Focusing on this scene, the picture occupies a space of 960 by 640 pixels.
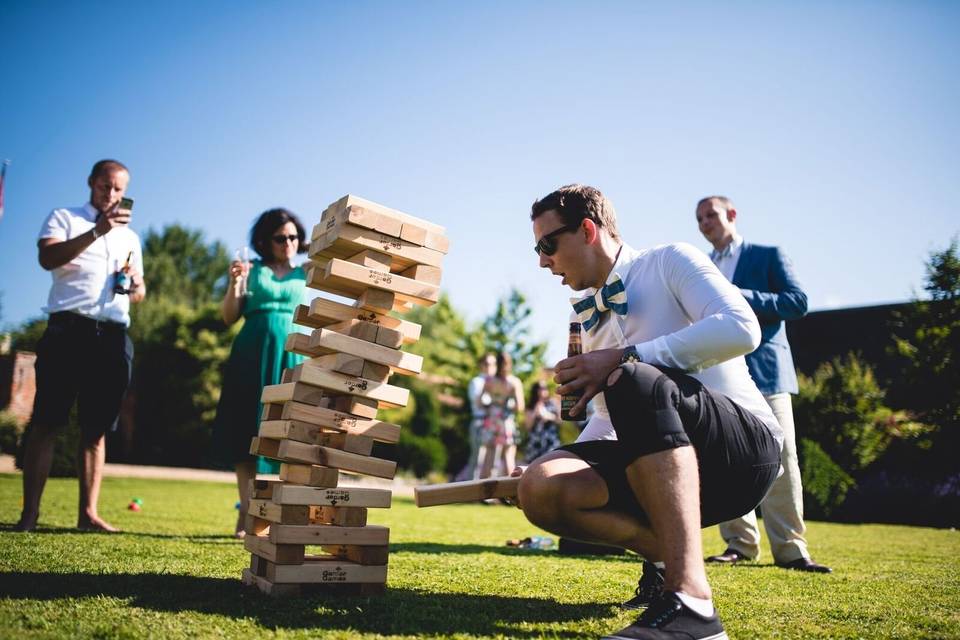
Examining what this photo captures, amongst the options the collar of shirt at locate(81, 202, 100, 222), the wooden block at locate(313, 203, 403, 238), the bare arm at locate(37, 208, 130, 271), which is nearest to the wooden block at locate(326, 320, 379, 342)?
the wooden block at locate(313, 203, 403, 238)

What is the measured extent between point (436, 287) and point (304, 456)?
1.08 metres

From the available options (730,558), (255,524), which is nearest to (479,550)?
(730,558)

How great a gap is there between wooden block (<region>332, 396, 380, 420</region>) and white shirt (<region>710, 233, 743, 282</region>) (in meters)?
3.59

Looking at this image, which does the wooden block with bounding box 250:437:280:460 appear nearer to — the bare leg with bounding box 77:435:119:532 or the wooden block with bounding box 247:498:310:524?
the wooden block with bounding box 247:498:310:524

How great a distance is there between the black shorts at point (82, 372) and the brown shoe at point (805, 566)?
531 centimetres

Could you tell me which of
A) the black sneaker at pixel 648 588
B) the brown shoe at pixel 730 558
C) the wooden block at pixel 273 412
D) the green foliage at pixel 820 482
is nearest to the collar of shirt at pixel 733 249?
the brown shoe at pixel 730 558

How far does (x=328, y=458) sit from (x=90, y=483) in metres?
3.28

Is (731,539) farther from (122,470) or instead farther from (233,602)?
(122,470)

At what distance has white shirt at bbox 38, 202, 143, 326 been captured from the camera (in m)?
5.49

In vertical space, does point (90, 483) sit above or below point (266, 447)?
below

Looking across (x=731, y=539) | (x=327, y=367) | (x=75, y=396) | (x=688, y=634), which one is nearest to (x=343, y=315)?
(x=327, y=367)

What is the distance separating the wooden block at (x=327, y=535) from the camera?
3.18 m

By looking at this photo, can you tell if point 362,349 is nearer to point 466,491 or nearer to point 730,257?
point 466,491

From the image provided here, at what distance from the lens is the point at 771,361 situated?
5.48 m
